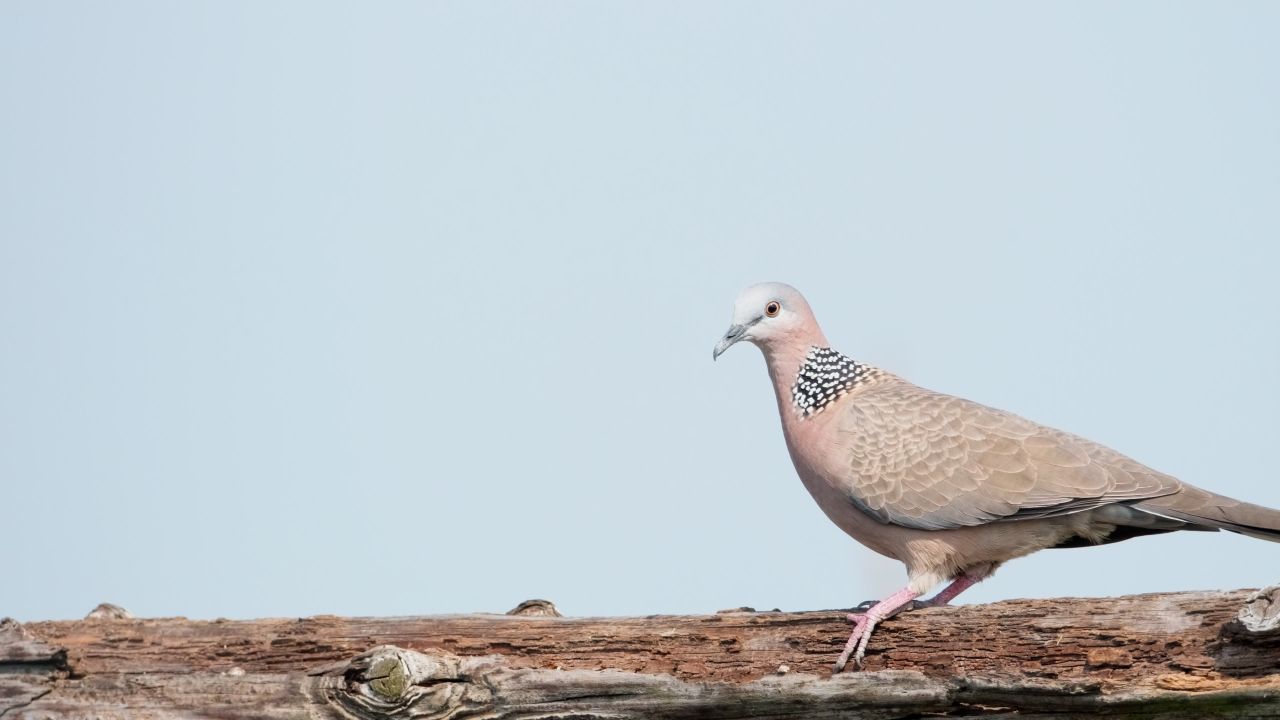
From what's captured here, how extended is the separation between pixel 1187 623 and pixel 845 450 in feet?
5.61

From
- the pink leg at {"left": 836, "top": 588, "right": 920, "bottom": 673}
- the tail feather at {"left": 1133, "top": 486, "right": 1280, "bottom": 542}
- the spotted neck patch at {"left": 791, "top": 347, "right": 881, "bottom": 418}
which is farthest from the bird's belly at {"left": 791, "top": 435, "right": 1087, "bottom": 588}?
the pink leg at {"left": 836, "top": 588, "right": 920, "bottom": 673}

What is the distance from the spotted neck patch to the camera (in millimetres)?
→ 6000

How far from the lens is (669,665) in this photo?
4.60m

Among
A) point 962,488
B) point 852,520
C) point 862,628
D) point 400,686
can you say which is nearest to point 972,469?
point 962,488

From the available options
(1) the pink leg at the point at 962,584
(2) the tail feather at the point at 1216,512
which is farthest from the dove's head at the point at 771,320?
(2) the tail feather at the point at 1216,512

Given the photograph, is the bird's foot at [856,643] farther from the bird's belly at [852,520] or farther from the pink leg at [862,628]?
the bird's belly at [852,520]

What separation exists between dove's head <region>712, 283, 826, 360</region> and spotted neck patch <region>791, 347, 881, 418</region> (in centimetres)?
11

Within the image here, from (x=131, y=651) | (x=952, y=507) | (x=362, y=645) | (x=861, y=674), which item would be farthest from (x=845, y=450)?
(x=131, y=651)

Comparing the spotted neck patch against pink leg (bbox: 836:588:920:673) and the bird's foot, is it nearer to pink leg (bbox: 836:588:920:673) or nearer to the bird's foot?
pink leg (bbox: 836:588:920:673)

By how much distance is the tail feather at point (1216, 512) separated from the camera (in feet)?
16.2

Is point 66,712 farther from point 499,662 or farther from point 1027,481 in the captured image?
point 1027,481

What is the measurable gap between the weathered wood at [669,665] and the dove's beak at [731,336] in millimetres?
1810

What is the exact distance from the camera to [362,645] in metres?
4.80

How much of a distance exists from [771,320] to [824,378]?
391 millimetres
